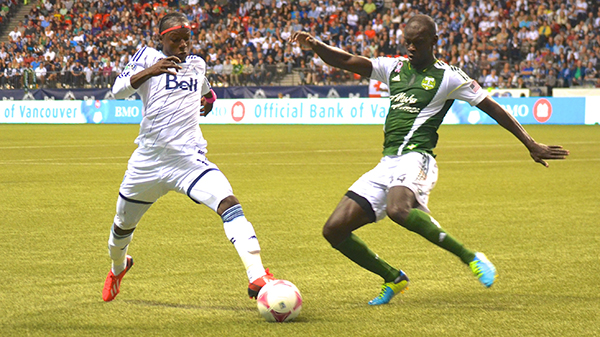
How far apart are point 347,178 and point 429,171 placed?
793 cm

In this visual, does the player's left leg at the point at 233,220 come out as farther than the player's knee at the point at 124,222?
No

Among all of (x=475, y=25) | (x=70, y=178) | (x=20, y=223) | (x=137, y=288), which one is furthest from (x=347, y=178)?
(x=475, y=25)

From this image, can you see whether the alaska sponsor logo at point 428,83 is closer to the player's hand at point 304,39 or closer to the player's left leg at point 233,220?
the player's hand at point 304,39

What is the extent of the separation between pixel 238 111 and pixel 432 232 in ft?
91.9

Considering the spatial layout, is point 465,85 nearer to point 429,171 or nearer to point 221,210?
point 429,171

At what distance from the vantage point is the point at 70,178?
13.7 m

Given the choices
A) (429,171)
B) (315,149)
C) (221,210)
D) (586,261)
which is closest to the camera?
(221,210)

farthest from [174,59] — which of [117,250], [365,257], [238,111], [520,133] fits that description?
[238,111]

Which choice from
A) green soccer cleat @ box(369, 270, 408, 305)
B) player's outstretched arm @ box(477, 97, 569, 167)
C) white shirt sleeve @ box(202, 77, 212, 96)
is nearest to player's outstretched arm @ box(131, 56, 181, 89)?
white shirt sleeve @ box(202, 77, 212, 96)

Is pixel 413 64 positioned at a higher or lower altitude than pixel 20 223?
higher

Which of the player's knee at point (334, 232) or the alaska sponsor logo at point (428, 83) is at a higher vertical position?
the alaska sponsor logo at point (428, 83)

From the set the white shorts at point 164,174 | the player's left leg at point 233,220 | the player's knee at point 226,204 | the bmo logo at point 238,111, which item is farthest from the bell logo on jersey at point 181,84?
the bmo logo at point 238,111

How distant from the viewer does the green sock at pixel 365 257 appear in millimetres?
5625

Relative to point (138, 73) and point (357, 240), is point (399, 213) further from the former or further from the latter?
point (138, 73)
